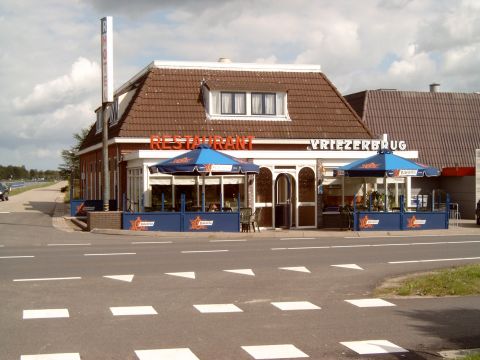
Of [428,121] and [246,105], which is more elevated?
[428,121]

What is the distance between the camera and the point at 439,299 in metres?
11.4

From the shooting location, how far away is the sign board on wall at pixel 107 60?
28125mm

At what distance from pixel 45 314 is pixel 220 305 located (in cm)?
257

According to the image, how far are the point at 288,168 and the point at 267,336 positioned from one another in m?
19.0

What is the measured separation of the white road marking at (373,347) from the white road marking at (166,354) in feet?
6.11

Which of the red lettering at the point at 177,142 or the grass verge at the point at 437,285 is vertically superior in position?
the red lettering at the point at 177,142

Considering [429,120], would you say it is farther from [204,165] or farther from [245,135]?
[204,165]

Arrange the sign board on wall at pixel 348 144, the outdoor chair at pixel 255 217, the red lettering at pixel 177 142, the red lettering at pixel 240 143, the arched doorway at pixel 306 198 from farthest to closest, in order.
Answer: the sign board on wall at pixel 348 144
the red lettering at pixel 240 143
the red lettering at pixel 177 142
the arched doorway at pixel 306 198
the outdoor chair at pixel 255 217

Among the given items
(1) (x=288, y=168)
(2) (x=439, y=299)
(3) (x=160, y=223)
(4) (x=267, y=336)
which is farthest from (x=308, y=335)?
(1) (x=288, y=168)

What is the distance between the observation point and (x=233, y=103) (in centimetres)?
3184

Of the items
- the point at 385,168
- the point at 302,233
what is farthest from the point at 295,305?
the point at 385,168

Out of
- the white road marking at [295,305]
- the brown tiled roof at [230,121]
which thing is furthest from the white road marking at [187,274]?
the brown tiled roof at [230,121]

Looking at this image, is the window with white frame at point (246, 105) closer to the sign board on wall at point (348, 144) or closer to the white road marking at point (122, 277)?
the sign board on wall at point (348, 144)

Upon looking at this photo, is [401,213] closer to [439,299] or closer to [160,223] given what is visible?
[160,223]
